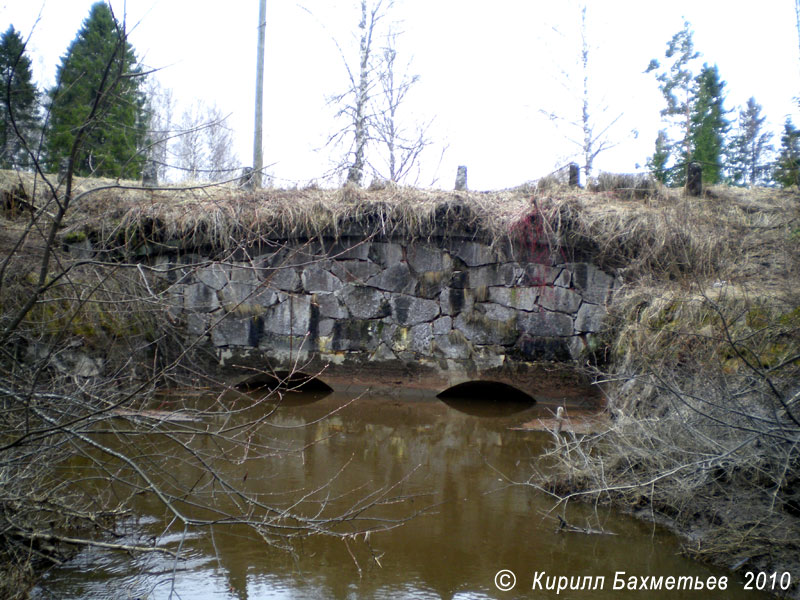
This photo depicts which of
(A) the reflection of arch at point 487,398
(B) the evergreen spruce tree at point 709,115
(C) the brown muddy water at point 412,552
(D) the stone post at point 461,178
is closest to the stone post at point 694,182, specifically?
(D) the stone post at point 461,178

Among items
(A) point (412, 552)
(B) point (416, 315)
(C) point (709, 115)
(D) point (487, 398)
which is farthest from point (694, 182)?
(C) point (709, 115)

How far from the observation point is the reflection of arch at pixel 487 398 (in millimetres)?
7551

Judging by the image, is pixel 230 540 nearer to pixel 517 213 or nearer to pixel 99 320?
pixel 99 320

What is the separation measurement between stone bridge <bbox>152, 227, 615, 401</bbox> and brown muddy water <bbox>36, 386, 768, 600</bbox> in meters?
2.49

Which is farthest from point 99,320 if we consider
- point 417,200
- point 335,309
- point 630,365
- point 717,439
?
point 717,439

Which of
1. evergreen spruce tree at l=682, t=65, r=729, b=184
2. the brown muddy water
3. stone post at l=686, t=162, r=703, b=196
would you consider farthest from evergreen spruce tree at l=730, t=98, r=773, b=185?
the brown muddy water

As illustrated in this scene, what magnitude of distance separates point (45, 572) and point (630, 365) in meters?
4.94

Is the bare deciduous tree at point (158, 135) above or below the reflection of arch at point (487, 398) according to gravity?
above

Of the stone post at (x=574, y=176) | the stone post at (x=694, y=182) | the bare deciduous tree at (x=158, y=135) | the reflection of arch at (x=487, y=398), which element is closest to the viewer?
the bare deciduous tree at (x=158, y=135)

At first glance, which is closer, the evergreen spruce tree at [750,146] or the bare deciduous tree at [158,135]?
the bare deciduous tree at [158,135]

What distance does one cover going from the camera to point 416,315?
25.7ft

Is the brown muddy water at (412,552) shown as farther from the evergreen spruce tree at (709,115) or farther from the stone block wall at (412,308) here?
the evergreen spruce tree at (709,115)

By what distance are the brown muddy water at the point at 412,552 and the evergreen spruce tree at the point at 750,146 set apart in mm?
15574

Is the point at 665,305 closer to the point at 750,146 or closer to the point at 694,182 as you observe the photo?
the point at 694,182
